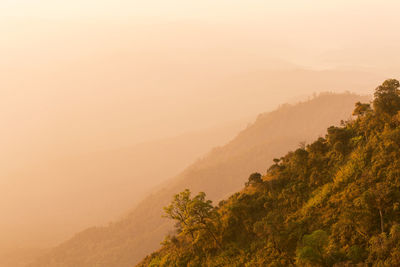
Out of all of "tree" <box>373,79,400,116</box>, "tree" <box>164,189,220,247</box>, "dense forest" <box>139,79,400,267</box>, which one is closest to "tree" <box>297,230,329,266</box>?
"dense forest" <box>139,79,400,267</box>

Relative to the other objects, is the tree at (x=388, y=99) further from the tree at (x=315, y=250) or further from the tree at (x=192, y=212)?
the tree at (x=192, y=212)

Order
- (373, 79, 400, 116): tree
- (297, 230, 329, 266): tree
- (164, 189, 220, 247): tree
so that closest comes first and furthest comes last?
1. (297, 230, 329, 266): tree
2. (164, 189, 220, 247): tree
3. (373, 79, 400, 116): tree

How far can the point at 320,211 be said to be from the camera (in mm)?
38781

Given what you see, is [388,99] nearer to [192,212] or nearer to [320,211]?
[320,211]

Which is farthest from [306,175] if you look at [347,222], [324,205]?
[347,222]

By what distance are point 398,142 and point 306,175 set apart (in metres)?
12.4

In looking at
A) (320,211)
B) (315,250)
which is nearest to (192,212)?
(320,211)

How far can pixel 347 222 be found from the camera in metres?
33.1

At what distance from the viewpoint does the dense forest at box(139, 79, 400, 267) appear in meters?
31.2

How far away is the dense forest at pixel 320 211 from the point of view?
3120 cm

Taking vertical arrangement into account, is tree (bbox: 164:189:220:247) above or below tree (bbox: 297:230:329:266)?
above

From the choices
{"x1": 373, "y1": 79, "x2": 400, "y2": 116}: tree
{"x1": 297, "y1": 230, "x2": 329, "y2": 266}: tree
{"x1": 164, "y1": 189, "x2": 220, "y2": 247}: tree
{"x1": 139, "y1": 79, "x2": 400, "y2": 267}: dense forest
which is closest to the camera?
{"x1": 297, "y1": 230, "x2": 329, "y2": 266}: tree

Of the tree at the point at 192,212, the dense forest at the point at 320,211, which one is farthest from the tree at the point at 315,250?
the tree at the point at 192,212

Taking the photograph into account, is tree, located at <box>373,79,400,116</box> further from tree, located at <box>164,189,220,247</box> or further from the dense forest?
tree, located at <box>164,189,220,247</box>
